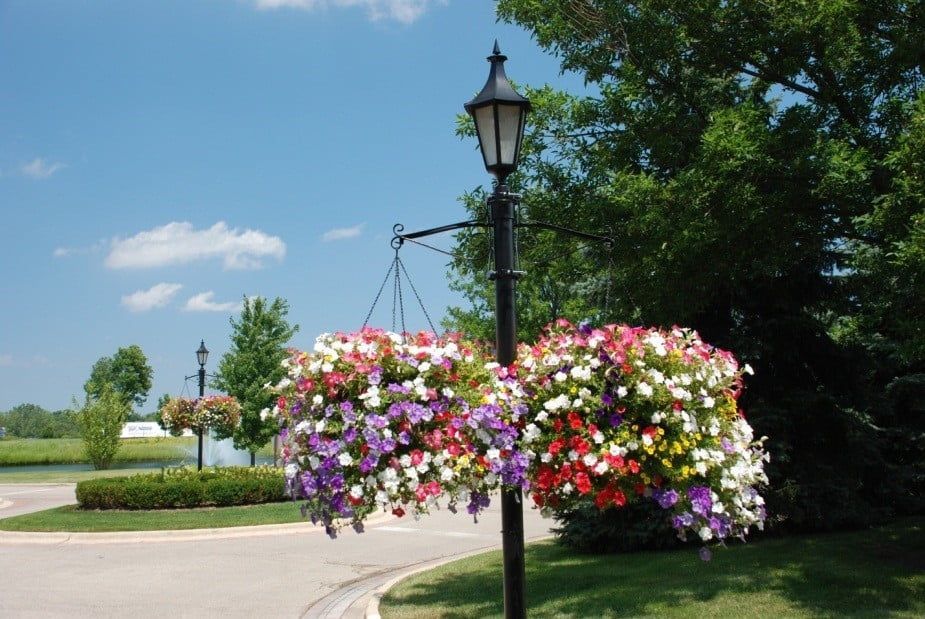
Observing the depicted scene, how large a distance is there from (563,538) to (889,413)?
622 cm

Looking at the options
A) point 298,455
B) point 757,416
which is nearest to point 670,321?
point 757,416

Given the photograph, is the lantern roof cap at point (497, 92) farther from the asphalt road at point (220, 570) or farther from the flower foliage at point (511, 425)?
the asphalt road at point (220, 570)

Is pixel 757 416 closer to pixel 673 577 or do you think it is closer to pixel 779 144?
pixel 673 577

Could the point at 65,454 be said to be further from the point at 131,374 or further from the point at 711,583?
the point at 711,583

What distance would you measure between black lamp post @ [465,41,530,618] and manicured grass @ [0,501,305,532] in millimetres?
12209

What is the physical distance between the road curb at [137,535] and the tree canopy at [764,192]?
285 inches

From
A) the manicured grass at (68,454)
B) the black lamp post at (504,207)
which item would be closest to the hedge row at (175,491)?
the black lamp post at (504,207)

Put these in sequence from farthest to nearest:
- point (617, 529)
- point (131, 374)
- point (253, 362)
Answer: point (131, 374), point (253, 362), point (617, 529)

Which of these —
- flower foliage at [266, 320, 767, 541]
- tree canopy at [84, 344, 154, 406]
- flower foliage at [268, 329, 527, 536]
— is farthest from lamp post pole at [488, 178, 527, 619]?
tree canopy at [84, 344, 154, 406]

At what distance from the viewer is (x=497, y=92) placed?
206 inches

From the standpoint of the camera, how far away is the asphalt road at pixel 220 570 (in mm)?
9477

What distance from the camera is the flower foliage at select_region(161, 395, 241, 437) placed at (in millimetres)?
24531

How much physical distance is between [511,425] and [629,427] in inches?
29.9

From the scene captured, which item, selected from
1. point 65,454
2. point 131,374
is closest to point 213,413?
point 65,454
